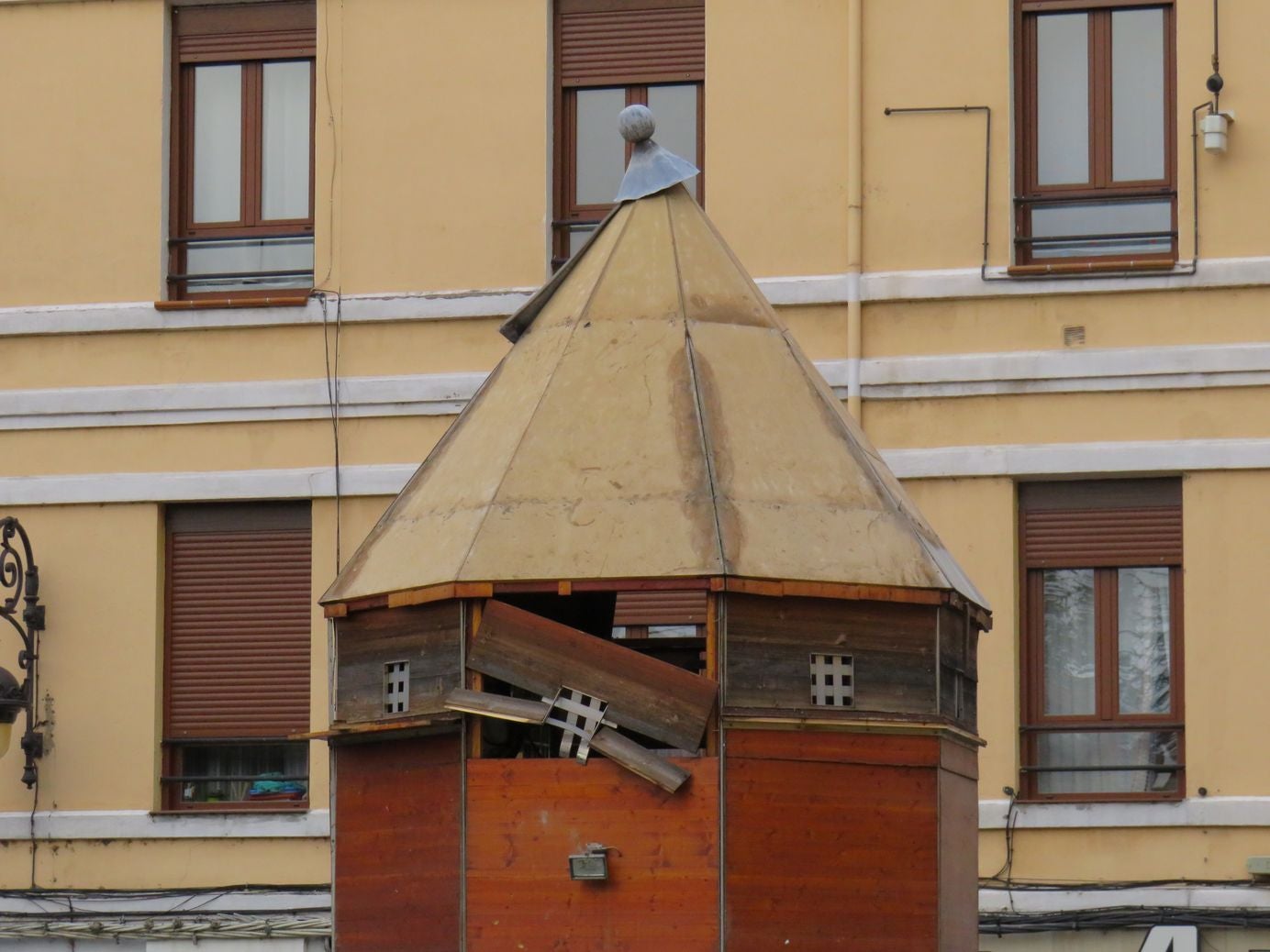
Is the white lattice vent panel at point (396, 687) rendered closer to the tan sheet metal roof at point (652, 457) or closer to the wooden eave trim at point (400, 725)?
the wooden eave trim at point (400, 725)

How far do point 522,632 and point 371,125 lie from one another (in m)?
10.9

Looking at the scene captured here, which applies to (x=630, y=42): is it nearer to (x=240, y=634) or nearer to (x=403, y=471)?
(x=403, y=471)

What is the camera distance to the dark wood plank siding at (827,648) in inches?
462

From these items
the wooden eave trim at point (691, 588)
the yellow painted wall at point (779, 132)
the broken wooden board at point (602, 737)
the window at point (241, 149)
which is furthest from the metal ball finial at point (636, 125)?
the window at point (241, 149)

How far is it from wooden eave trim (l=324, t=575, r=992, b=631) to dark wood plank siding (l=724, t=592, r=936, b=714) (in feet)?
0.15

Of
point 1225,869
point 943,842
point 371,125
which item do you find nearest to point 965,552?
point 1225,869

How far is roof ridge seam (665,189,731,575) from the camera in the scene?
11.8 m

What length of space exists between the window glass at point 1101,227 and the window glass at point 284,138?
5394 millimetres

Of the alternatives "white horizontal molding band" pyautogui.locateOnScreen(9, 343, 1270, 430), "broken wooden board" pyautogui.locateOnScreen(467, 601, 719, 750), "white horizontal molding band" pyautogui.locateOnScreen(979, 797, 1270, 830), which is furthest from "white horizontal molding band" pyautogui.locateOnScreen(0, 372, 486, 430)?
"broken wooden board" pyautogui.locateOnScreen(467, 601, 719, 750)

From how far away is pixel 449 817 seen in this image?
11.8 metres

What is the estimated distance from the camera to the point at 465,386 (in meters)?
21.8

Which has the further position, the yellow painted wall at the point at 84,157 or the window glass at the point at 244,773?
the yellow painted wall at the point at 84,157

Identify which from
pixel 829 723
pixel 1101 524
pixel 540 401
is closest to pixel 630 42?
pixel 1101 524

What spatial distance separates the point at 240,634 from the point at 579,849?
1073 cm
